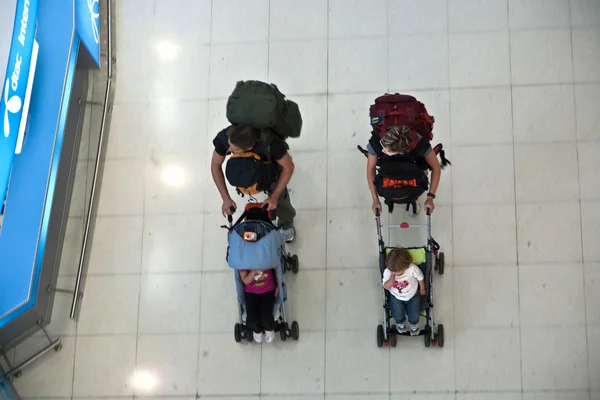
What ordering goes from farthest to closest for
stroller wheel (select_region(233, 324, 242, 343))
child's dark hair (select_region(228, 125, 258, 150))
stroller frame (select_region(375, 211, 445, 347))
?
stroller wheel (select_region(233, 324, 242, 343))
stroller frame (select_region(375, 211, 445, 347))
child's dark hair (select_region(228, 125, 258, 150))

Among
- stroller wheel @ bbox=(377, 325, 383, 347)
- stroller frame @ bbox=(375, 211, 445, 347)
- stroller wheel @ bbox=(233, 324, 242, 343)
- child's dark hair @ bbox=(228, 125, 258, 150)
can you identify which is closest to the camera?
child's dark hair @ bbox=(228, 125, 258, 150)

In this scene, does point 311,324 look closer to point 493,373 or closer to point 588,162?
point 493,373

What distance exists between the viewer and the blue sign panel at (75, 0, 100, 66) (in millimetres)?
5062

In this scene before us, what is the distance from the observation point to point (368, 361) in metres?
4.52

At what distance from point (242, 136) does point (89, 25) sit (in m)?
2.64

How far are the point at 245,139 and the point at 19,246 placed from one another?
7.53 feet

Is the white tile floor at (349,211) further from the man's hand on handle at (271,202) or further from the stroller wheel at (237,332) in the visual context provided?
the man's hand on handle at (271,202)

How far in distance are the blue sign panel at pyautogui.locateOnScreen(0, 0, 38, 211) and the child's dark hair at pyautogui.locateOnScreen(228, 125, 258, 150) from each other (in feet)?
7.36

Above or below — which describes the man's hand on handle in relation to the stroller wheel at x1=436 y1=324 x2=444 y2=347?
above

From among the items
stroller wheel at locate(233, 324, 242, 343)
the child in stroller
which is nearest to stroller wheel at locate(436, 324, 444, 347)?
the child in stroller

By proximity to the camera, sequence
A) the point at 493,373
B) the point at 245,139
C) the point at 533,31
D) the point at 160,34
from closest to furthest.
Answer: the point at 245,139, the point at 493,373, the point at 533,31, the point at 160,34

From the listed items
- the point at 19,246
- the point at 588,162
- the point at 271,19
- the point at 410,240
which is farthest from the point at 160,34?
the point at 588,162

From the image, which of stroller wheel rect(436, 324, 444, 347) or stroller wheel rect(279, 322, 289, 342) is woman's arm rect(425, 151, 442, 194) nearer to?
stroller wheel rect(436, 324, 444, 347)

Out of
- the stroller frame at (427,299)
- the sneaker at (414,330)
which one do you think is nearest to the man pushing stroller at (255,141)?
the stroller frame at (427,299)
